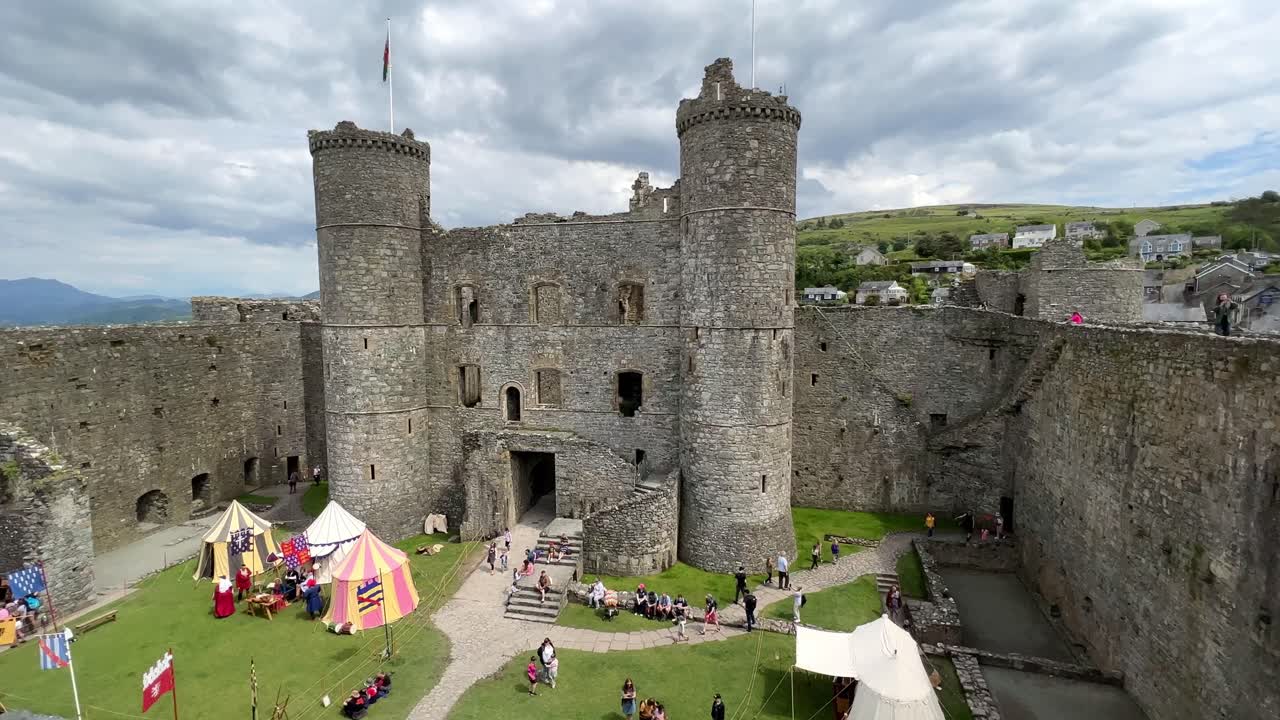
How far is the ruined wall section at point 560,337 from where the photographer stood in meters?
21.1

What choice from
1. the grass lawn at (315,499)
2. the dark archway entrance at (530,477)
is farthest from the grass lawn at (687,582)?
the grass lawn at (315,499)

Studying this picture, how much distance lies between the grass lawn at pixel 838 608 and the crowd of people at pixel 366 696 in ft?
31.3

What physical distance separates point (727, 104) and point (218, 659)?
62.8 ft

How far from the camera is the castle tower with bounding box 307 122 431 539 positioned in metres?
20.3

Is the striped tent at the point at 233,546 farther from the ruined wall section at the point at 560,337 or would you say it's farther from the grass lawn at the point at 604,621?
the grass lawn at the point at 604,621

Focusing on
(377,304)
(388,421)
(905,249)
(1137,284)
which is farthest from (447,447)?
(905,249)

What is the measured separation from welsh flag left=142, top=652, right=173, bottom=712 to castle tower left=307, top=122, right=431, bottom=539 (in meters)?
10.0

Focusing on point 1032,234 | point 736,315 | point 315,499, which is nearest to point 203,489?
point 315,499

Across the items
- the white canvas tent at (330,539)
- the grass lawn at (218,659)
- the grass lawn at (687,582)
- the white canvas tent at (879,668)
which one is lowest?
the grass lawn at (687,582)

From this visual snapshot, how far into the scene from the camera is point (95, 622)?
15.5m

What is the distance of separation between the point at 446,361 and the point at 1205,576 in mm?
21322

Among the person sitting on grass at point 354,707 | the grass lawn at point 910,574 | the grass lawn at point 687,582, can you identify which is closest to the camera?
the person sitting on grass at point 354,707

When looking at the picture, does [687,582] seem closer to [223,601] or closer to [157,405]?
[223,601]

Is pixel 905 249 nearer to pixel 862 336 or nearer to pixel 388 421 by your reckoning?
pixel 862 336
